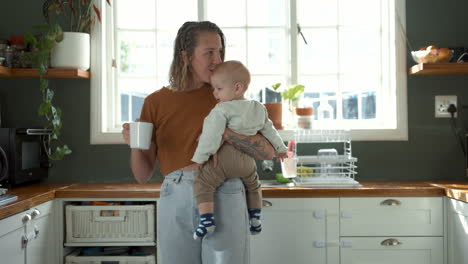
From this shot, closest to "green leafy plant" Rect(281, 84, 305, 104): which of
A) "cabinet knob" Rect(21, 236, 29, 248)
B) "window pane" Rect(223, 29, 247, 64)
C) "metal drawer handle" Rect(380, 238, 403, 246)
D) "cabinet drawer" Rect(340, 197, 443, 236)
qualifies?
"window pane" Rect(223, 29, 247, 64)

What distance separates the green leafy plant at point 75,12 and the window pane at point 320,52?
4.50ft

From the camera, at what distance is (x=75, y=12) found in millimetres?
3314

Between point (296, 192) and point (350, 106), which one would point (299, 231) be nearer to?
point (296, 192)

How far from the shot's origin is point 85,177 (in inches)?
134

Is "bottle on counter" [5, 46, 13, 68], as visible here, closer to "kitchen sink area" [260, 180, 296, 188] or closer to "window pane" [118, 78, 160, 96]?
"window pane" [118, 78, 160, 96]

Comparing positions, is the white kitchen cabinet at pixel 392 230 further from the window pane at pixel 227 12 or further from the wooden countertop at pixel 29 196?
the wooden countertop at pixel 29 196

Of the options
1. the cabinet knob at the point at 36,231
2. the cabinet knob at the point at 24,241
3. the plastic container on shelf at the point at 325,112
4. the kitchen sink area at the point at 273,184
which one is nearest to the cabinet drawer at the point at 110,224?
the cabinet knob at the point at 36,231

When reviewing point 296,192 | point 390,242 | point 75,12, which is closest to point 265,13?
point 75,12

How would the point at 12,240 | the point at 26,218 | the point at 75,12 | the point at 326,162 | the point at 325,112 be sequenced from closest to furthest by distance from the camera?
the point at 12,240 → the point at 26,218 → the point at 326,162 → the point at 75,12 → the point at 325,112

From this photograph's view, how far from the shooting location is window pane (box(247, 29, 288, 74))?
11.6 feet

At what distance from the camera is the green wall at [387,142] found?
3.35 meters

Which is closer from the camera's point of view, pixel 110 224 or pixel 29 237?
pixel 29 237

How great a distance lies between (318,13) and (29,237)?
2.33 m

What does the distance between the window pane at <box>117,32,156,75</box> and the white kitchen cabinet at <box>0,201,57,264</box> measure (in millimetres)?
1168
